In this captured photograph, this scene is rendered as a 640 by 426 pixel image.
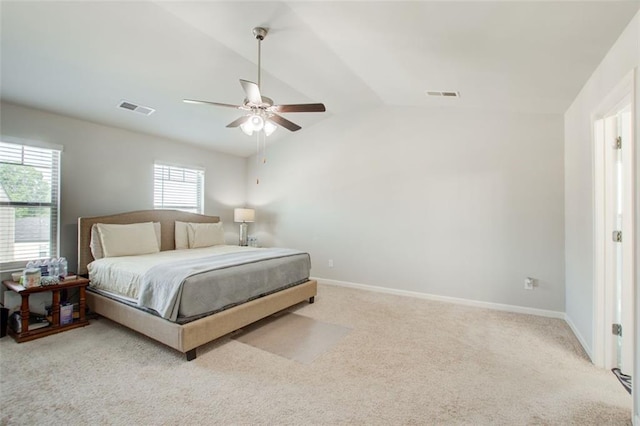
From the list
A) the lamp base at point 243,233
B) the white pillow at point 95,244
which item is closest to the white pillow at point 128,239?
the white pillow at point 95,244

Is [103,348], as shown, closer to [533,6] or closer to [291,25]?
[291,25]

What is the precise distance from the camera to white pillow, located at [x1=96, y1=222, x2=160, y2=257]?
12.5 ft

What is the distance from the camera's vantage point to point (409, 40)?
2.50 meters

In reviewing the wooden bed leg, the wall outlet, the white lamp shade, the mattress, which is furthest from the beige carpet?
the white lamp shade

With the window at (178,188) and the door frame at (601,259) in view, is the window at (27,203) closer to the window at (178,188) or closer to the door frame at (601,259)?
the window at (178,188)

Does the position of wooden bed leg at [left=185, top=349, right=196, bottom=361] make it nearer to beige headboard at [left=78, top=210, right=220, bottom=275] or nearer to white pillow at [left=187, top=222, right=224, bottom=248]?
beige headboard at [left=78, top=210, right=220, bottom=275]

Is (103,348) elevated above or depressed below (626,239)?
below

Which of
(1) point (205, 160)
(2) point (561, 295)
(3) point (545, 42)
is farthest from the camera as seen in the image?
(1) point (205, 160)

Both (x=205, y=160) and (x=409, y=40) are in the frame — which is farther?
(x=205, y=160)

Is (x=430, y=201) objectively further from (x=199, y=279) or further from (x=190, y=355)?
(x=190, y=355)

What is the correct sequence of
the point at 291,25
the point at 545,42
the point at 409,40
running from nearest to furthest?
the point at 545,42 < the point at 409,40 < the point at 291,25

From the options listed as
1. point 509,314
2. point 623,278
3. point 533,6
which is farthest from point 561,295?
point 533,6

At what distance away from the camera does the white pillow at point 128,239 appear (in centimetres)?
380

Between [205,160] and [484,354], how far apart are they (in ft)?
17.1
